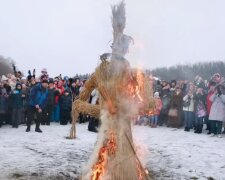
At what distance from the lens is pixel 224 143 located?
13203mm

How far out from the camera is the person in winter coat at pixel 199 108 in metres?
15.3

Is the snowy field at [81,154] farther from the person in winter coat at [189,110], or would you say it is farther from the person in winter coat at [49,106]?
the person in winter coat at [49,106]

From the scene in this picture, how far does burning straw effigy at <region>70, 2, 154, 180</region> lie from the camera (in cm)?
523

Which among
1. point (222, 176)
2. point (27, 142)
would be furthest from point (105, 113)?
point (27, 142)

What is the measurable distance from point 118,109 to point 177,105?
Result: 11862 millimetres

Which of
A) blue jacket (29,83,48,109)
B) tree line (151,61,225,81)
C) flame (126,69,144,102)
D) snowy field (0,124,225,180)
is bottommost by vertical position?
snowy field (0,124,225,180)

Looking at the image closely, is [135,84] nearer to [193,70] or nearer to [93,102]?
[93,102]

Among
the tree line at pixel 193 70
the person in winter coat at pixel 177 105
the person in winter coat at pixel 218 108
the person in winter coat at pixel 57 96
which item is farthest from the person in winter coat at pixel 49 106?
the tree line at pixel 193 70

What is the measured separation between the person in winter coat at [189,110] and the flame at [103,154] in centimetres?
1079

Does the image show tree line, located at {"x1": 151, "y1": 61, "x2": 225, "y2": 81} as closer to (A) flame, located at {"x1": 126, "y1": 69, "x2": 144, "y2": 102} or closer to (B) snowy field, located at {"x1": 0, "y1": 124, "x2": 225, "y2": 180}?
(B) snowy field, located at {"x1": 0, "y1": 124, "x2": 225, "y2": 180}

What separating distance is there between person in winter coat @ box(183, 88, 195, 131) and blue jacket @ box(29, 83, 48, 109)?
4772mm

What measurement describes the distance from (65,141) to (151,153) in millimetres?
2687

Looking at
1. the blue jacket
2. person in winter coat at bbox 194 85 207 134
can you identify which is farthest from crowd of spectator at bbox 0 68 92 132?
person in winter coat at bbox 194 85 207 134

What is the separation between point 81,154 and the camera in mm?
11258
